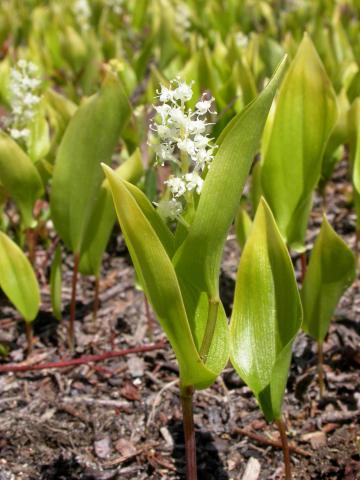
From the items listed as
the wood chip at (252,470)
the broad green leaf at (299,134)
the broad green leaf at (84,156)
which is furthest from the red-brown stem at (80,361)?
the broad green leaf at (299,134)

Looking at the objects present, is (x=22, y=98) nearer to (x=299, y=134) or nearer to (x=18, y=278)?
(x=18, y=278)

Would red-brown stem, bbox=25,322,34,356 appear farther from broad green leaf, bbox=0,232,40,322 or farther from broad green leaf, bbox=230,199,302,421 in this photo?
broad green leaf, bbox=230,199,302,421

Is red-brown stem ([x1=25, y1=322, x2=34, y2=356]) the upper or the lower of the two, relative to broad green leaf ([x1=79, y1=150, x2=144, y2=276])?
lower

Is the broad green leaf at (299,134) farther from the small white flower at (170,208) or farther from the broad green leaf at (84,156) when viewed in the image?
the small white flower at (170,208)

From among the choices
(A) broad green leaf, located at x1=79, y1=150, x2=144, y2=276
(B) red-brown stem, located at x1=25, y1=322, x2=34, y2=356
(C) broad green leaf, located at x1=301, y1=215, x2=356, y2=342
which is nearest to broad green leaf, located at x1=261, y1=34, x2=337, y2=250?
(C) broad green leaf, located at x1=301, y1=215, x2=356, y2=342

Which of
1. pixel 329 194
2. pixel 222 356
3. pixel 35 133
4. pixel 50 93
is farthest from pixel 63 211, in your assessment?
pixel 329 194

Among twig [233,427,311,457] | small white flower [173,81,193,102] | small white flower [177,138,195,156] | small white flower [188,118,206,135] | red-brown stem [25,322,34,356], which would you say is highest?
small white flower [173,81,193,102]

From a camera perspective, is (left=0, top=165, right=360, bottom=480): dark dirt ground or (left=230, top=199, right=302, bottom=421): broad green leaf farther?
(left=0, top=165, right=360, bottom=480): dark dirt ground

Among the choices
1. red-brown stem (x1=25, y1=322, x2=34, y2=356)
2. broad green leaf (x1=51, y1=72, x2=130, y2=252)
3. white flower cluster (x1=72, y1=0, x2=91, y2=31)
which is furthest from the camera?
white flower cluster (x1=72, y1=0, x2=91, y2=31)
